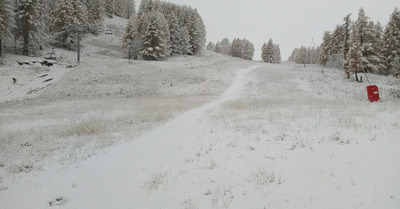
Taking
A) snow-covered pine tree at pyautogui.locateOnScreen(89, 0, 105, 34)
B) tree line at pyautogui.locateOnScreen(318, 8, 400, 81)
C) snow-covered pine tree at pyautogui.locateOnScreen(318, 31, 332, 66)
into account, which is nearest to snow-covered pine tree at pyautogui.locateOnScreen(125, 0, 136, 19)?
snow-covered pine tree at pyautogui.locateOnScreen(89, 0, 105, 34)

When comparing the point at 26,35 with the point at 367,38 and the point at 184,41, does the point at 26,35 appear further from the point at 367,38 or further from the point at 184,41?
the point at 367,38

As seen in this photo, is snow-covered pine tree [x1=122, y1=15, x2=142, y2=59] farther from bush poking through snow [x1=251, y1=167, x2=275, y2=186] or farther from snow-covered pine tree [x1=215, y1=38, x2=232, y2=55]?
snow-covered pine tree [x1=215, y1=38, x2=232, y2=55]

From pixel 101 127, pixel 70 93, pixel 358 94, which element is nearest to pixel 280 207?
pixel 101 127

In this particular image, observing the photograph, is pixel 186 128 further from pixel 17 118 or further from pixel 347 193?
pixel 17 118

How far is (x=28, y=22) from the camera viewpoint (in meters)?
48.0

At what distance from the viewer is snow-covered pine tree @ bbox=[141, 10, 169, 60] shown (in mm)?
61781

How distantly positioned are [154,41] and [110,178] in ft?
192

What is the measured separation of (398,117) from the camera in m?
11.6

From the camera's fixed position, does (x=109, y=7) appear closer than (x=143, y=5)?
No

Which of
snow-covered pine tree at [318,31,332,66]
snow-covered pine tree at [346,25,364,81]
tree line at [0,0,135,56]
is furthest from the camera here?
snow-covered pine tree at [318,31,332,66]

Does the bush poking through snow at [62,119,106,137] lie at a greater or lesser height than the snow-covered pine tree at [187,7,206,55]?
lesser

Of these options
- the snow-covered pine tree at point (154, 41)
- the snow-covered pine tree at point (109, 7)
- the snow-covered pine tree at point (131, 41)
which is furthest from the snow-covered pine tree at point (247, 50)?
the snow-covered pine tree at point (131, 41)

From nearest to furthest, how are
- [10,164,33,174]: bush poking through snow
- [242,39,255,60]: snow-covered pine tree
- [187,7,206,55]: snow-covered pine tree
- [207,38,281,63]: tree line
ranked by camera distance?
[10,164,33,174]: bush poking through snow → [187,7,206,55]: snow-covered pine tree → [207,38,281,63]: tree line → [242,39,255,60]: snow-covered pine tree

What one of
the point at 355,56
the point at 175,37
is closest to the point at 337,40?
the point at 355,56
